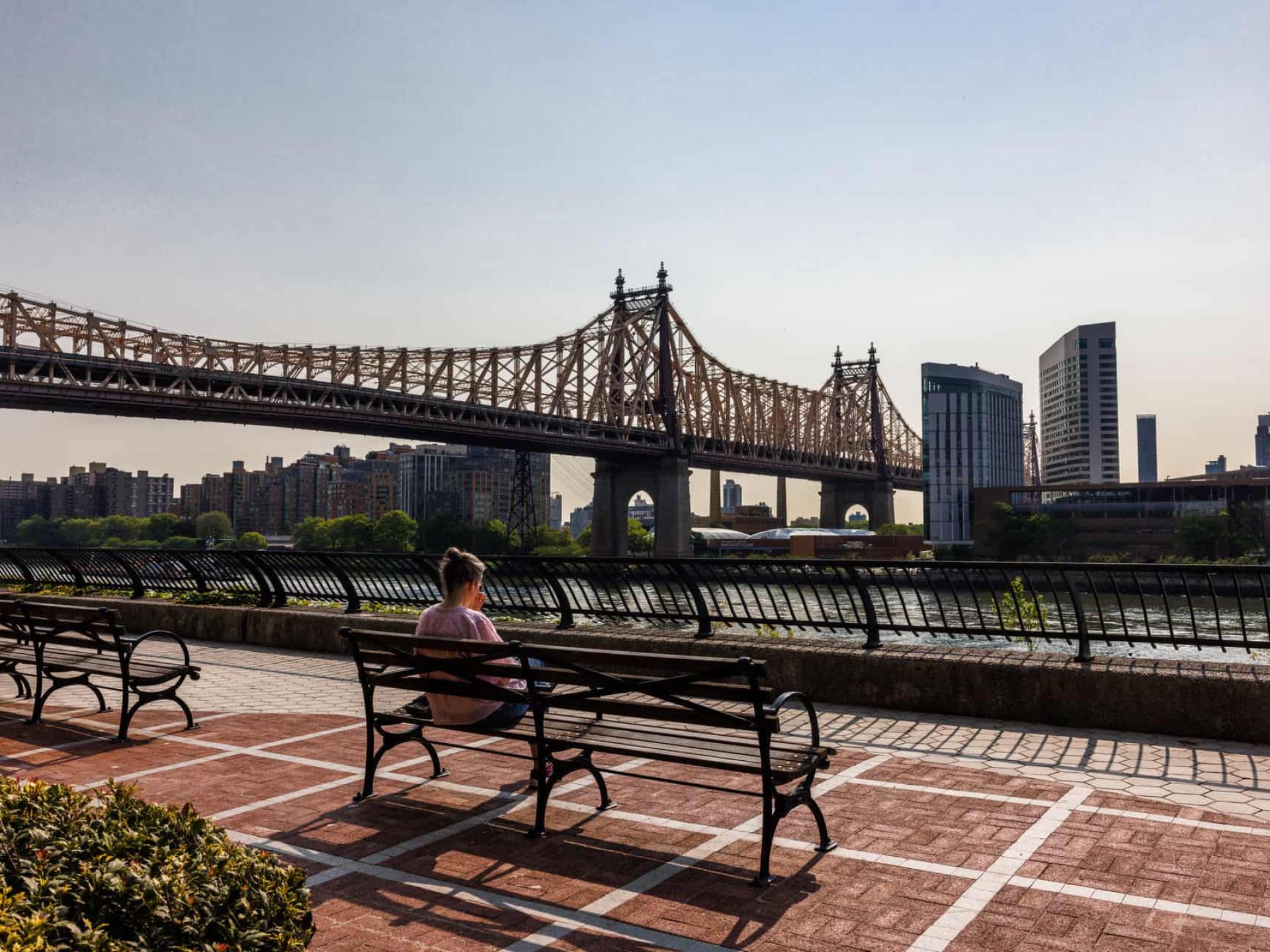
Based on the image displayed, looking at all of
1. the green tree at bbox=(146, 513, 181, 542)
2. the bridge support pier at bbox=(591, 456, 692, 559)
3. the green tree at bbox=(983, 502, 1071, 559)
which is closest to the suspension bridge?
the bridge support pier at bbox=(591, 456, 692, 559)

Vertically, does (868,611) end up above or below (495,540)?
above

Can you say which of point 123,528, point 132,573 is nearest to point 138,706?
point 132,573

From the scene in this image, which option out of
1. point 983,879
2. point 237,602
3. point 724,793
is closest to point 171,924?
point 983,879

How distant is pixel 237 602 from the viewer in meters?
12.8

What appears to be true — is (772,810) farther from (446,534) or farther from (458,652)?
(446,534)

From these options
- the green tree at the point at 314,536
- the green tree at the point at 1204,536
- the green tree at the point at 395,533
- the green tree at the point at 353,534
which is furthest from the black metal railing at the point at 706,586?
the green tree at the point at 314,536

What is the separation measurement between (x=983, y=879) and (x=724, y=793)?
162cm

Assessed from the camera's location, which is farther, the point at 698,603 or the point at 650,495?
the point at 650,495

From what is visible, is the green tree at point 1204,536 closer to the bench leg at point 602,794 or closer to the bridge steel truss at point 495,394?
the bridge steel truss at point 495,394

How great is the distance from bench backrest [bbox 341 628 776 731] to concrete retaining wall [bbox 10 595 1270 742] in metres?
3.26

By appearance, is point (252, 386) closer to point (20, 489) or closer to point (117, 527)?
point (117, 527)

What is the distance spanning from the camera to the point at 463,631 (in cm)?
511

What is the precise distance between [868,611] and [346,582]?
6222mm

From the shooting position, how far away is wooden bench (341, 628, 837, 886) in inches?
158
